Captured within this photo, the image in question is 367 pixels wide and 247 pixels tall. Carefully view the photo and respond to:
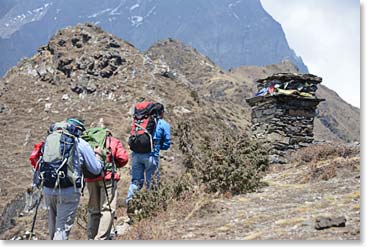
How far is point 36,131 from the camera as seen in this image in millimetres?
36219

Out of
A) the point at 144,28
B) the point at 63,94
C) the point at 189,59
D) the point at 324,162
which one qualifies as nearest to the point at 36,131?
the point at 63,94

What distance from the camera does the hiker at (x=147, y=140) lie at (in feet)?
20.5

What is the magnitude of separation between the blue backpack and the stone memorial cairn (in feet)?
16.4

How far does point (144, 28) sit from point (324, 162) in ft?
436

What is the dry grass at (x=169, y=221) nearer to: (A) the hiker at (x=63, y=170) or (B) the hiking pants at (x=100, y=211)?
(B) the hiking pants at (x=100, y=211)

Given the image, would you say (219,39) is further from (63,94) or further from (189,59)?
(63,94)

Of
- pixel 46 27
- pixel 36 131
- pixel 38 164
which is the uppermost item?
pixel 46 27

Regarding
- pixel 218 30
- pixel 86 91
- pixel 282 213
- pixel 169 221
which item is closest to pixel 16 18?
pixel 86 91

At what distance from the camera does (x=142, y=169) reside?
650 centimetres

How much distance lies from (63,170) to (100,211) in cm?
98

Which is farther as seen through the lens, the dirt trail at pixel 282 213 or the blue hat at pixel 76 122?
the blue hat at pixel 76 122

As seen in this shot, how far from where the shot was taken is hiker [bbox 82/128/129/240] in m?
5.15

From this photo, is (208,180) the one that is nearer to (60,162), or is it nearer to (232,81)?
(60,162)

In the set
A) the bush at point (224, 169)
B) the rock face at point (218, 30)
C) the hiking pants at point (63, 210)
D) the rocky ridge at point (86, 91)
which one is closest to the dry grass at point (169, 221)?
the bush at point (224, 169)
